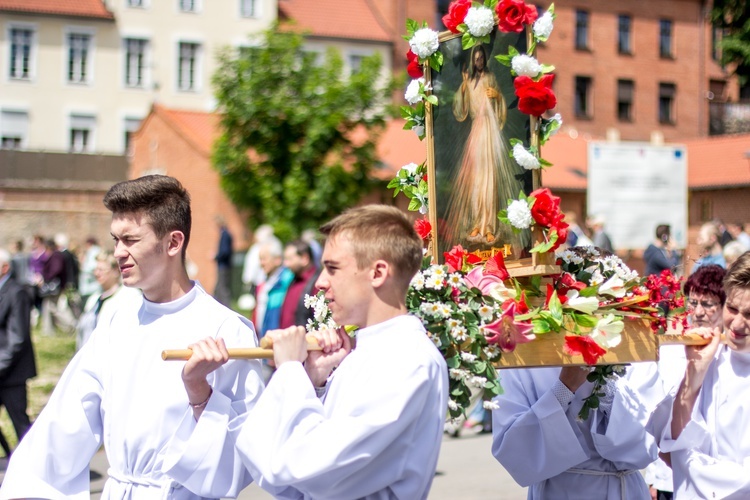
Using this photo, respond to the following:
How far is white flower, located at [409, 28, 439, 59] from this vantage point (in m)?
4.63

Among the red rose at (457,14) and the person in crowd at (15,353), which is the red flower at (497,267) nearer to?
the red rose at (457,14)

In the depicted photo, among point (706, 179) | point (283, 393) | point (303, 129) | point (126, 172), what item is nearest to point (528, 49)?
point (283, 393)

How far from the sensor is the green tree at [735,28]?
101 feet

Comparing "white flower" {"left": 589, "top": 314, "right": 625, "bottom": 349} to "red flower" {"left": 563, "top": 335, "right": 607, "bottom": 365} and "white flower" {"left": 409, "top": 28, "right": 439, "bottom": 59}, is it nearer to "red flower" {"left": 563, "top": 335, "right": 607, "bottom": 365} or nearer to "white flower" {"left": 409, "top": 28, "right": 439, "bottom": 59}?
"red flower" {"left": 563, "top": 335, "right": 607, "bottom": 365}

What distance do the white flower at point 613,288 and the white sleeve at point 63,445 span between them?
202 cm

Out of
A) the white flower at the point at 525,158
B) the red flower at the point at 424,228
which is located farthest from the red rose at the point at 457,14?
the red flower at the point at 424,228

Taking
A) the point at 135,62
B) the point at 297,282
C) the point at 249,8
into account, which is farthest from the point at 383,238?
the point at 249,8

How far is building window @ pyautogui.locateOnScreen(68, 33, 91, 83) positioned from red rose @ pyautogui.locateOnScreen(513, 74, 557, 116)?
43355mm

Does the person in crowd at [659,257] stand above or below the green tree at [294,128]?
below

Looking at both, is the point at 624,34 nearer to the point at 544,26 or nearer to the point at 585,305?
the point at 544,26

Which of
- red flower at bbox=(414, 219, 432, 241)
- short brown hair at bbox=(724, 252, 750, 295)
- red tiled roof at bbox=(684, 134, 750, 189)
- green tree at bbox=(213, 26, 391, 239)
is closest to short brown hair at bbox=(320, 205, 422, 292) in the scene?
red flower at bbox=(414, 219, 432, 241)

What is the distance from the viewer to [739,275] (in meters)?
4.36

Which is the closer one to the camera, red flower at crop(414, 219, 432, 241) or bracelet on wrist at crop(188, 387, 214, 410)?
bracelet on wrist at crop(188, 387, 214, 410)

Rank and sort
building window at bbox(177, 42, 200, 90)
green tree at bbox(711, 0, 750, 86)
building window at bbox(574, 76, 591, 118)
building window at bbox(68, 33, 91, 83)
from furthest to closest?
building window at bbox(574, 76, 591, 118) < building window at bbox(177, 42, 200, 90) < building window at bbox(68, 33, 91, 83) < green tree at bbox(711, 0, 750, 86)
